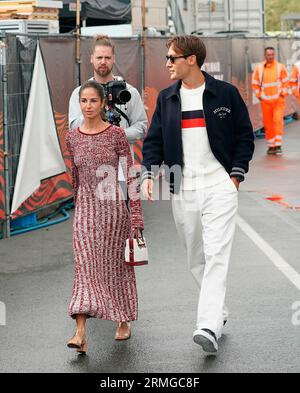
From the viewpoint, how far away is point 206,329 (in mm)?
6879

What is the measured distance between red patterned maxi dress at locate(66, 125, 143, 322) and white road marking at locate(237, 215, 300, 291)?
2014mm

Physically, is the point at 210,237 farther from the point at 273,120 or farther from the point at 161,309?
the point at 273,120

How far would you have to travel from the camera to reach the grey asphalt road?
680 cm

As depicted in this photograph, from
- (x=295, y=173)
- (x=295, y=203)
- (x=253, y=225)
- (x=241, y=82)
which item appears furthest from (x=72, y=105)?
(x=241, y=82)

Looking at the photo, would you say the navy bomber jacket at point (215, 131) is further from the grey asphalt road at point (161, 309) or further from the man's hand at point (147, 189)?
the grey asphalt road at point (161, 309)

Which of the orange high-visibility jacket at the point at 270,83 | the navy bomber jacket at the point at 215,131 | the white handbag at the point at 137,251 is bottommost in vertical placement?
the white handbag at the point at 137,251

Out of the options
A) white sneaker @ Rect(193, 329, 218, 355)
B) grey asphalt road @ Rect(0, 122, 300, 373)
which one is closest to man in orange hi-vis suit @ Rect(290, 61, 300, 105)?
grey asphalt road @ Rect(0, 122, 300, 373)

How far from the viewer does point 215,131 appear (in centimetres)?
718

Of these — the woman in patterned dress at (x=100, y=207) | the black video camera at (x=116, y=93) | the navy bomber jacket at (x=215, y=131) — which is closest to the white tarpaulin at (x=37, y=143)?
the black video camera at (x=116, y=93)

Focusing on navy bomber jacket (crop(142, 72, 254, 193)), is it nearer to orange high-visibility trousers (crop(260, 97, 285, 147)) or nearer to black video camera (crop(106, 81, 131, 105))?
black video camera (crop(106, 81, 131, 105))

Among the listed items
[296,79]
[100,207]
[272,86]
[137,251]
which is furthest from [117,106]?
[272,86]

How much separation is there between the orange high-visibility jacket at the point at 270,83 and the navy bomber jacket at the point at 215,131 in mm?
13586

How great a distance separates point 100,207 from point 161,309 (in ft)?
4.13

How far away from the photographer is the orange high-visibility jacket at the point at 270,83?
20750 millimetres
